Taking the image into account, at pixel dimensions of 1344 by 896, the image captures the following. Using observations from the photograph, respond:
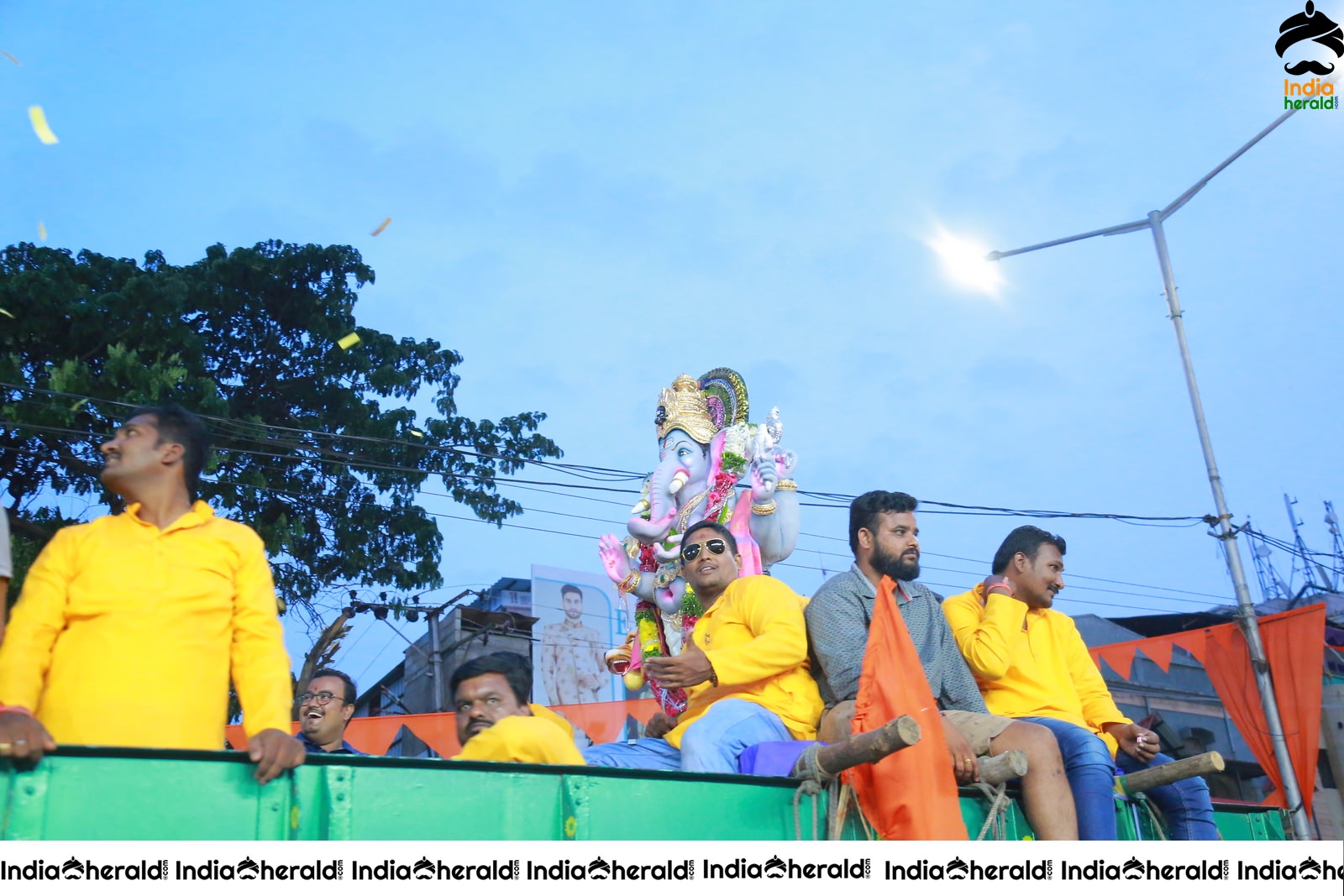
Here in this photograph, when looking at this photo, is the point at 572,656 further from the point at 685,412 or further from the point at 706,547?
the point at 706,547

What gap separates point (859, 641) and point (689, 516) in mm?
4647

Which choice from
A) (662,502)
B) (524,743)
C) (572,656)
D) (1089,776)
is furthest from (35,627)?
(572,656)

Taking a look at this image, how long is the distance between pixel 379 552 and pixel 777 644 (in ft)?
36.7

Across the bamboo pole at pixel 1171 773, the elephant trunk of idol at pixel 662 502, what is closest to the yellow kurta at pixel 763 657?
the bamboo pole at pixel 1171 773

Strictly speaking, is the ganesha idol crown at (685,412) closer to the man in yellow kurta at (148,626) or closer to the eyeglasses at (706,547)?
the eyeglasses at (706,547)

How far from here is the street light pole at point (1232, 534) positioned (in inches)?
443

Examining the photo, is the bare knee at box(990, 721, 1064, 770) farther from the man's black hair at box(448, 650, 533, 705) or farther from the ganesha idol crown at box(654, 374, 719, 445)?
the ganesha idol crown at box(654, 374, 719, 445)

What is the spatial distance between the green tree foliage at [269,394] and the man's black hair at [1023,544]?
26.7 feet

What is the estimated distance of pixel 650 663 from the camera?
4051mm

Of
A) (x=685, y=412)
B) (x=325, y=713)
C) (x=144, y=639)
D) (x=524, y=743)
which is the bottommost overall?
(x=524, y=743)

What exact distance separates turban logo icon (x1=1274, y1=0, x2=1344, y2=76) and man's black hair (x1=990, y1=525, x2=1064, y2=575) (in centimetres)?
820
